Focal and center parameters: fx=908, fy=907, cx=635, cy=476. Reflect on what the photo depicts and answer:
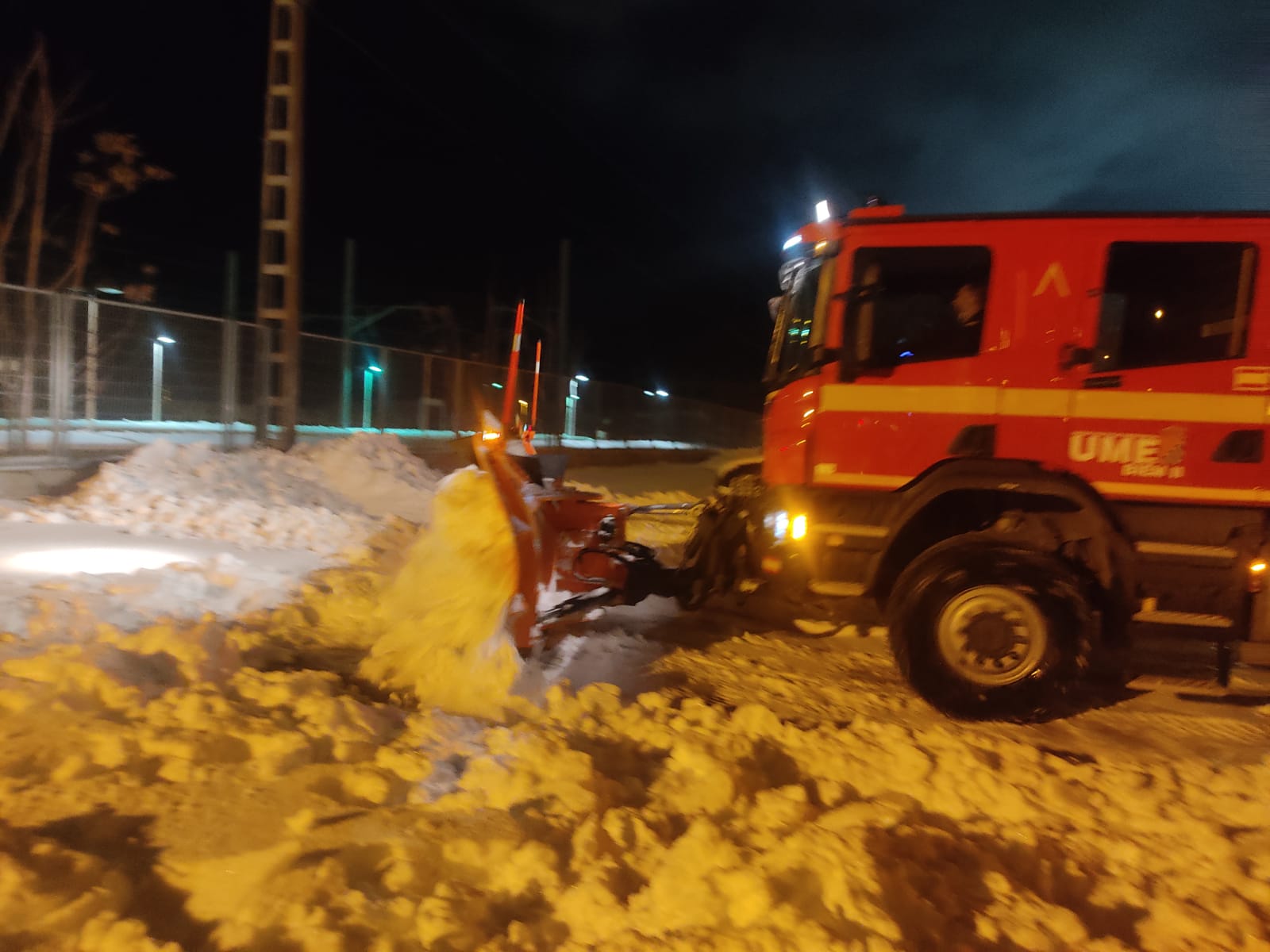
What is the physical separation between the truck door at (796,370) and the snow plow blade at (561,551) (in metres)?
1.25

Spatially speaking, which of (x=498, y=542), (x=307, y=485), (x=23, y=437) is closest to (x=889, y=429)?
(x=498, y=542)

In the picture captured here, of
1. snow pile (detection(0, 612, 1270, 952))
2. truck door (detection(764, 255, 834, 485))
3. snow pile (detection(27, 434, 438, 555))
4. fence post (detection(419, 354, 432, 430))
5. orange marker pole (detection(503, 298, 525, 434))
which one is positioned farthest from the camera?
fence post (detection(419, 354, 432, 430))

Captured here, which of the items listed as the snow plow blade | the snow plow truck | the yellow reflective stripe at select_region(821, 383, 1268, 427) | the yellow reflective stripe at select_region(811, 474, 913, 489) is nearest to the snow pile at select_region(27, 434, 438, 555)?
the snow plow blade

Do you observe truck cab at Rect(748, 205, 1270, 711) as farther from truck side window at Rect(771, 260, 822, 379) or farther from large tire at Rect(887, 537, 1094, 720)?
truck side window at Rect(771, 260, 822, 379)

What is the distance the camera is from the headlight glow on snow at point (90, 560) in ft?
20.8

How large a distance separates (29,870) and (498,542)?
2895 mm

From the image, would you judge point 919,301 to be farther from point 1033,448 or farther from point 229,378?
point 229,378

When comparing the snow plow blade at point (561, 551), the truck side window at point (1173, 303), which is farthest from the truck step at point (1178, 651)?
the snow plow blade at point (561, 551)

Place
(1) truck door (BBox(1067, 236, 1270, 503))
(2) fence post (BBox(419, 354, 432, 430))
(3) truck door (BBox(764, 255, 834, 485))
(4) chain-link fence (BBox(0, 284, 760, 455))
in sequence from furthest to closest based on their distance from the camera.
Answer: (2) fence post (BBox(419, 354, 432, 430)) → (4) chain-link fence (BBox(0, 284, 760, 455)) → (3) truck door (BBox(764, 255, 834, 485)) → (1) truck door (BBox(1067, 236, 1270, 503))

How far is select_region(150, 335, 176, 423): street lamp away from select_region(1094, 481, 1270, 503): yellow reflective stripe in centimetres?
1076

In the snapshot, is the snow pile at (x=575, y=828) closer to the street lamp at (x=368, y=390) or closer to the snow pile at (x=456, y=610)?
the snow pile at (x=456, y=610)

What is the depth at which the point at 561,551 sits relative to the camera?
613 centimetres

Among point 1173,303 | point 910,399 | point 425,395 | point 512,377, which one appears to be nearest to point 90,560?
point 512,377

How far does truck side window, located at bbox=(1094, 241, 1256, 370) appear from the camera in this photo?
498 cm
